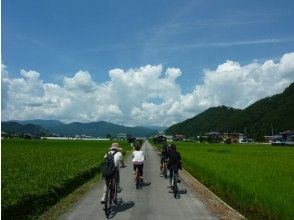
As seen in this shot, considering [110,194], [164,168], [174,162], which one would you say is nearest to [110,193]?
[110,194]

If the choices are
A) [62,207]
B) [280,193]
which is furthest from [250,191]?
[62,207]

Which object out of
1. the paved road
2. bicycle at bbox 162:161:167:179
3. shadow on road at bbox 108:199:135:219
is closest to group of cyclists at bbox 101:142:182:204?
shadow on road at bbox 108:199:135:219

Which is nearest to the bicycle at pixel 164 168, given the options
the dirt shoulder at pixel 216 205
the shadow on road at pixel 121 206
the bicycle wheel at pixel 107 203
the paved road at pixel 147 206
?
the dirt shoulder at pixel 216 205

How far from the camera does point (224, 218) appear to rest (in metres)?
13.0

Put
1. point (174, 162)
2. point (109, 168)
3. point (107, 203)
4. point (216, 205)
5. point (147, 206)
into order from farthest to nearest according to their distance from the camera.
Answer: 1. point (174, 162)
2. point (216, 205)
3. point (147, 206)
4. point (109, 168)
5. point (107, 203)

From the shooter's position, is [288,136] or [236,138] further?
[236,138]

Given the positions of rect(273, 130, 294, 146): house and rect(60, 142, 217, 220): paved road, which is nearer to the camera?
rect(60, 142, 217, 220): paved road

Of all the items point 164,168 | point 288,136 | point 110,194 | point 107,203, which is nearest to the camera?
point 107,203

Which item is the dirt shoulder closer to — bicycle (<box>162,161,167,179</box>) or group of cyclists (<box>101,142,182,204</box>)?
group of cyclists (<box>101,142,182,204</box>)

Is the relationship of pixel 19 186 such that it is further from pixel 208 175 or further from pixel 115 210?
pixel 208 175

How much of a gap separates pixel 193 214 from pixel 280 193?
3.02 metres

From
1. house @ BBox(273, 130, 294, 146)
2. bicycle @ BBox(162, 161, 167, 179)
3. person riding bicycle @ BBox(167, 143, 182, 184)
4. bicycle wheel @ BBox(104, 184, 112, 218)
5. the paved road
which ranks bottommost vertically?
the paved road

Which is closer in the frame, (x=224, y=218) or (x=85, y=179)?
(x=224, y=218)

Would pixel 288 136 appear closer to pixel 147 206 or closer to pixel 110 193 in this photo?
pixel 147 206
